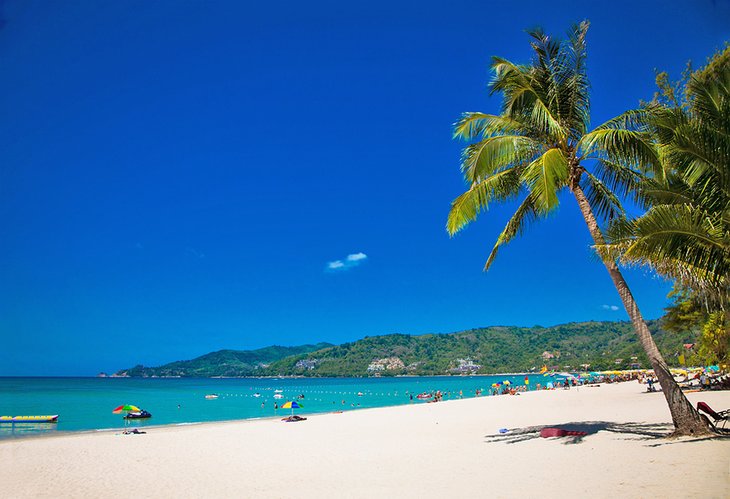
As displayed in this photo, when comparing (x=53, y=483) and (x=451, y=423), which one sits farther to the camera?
(x=451, y=423)

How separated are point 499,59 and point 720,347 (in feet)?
74.4

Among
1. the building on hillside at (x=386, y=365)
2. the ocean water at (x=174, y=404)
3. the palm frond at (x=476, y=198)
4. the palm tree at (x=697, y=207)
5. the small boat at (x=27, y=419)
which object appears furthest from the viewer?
the building on hillside at (x=386, y=365)

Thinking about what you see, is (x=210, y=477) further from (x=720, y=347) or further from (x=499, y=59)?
(x=720, y=347)

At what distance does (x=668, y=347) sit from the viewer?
306ft

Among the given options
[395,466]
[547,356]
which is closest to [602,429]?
[395,466]

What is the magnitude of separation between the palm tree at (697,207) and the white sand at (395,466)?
3.15 metres

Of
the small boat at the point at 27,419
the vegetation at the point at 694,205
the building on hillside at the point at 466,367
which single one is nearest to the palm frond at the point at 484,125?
the vegetation at the point at 694,205

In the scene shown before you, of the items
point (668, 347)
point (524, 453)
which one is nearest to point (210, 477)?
point (524, 453)

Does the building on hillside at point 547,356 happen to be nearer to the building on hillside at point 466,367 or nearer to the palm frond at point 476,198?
the building on hillside at point 466,367

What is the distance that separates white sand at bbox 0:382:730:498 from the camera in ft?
23.3

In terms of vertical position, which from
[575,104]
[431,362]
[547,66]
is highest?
[547,66]

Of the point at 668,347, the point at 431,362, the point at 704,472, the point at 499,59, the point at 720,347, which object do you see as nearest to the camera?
the point at 704,472

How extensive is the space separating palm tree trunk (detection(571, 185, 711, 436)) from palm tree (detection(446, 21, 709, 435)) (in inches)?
0.8

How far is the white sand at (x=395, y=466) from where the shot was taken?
709cm
